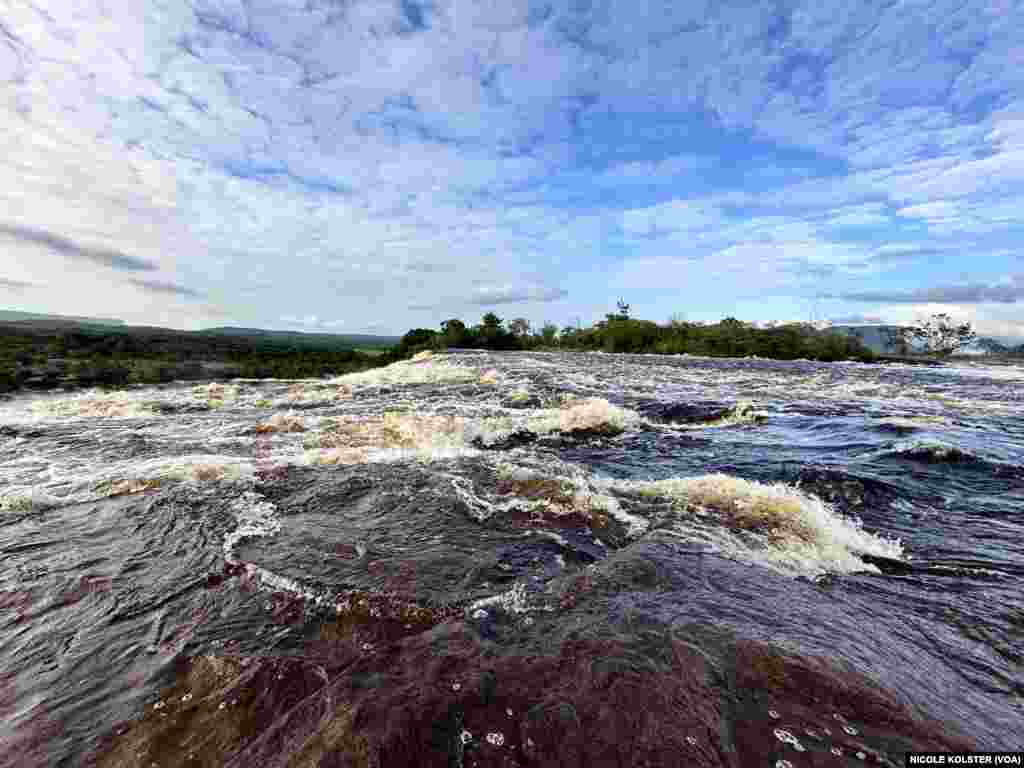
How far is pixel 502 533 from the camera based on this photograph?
418 cm

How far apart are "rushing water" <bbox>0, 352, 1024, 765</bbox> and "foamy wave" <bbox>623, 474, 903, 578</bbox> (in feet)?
0.08

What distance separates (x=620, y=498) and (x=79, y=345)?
51629mm

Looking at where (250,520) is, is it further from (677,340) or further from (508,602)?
(677,340)

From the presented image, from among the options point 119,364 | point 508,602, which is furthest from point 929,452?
point 119,364

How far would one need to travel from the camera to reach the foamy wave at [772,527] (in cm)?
369

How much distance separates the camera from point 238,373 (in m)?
31.7

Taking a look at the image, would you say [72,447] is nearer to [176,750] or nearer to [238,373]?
[176,750]

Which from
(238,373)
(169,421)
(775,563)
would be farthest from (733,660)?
(238,373)

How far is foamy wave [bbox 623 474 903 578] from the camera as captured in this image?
3688 millimetres

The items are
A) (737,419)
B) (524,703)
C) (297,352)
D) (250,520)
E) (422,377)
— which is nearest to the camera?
(524,703)

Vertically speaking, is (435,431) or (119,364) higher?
(435,431)

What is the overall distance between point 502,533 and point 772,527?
2.39 metres

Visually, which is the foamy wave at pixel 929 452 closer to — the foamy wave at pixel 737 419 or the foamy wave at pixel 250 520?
the foamy wave at pixel 737 419

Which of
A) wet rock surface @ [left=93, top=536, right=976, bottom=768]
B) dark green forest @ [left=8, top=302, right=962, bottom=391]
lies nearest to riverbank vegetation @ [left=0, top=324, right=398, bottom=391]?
dark green forest @ [left=8, top=302, right=962, bottom=391]
